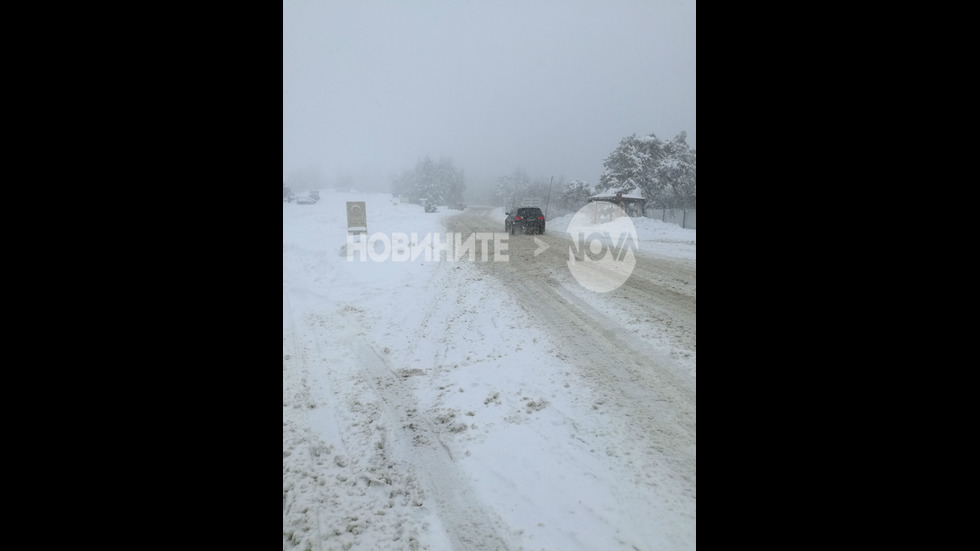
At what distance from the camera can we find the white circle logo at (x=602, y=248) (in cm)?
974

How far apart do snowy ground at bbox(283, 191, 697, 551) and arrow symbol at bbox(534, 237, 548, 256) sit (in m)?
7.71

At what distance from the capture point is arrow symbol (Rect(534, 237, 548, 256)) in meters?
14.4

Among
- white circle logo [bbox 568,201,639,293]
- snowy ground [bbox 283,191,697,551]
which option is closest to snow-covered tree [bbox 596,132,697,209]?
white circle logo [bbox 568,201,639,293]

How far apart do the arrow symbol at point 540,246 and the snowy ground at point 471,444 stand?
7.71m

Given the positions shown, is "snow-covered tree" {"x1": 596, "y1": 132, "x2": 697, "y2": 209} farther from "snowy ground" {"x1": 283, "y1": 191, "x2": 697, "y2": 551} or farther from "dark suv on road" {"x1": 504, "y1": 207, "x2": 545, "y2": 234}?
"snowy ground" {"x1": 283, "y1": 191, "x2": 697, "y2": 551}

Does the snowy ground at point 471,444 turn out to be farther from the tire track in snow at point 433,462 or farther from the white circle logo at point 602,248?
the white circle logo at point 602,248

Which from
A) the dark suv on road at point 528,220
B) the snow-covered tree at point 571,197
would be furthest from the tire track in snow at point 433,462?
the snow-covered tree at point 571,197

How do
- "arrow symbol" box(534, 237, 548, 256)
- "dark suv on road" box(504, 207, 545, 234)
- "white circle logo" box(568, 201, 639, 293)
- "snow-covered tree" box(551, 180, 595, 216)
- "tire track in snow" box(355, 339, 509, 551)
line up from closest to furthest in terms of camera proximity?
"tire track in snow" box(355, 339, 509, 551) < "white circle logo" box(568, 201, 639, 293) < "arrow symbol" box(534, 237, 548, 256) < "dark suv on road" box(504, 207, 545, 234) < "snow-covered tree" box(551, 180, 595, 216)
